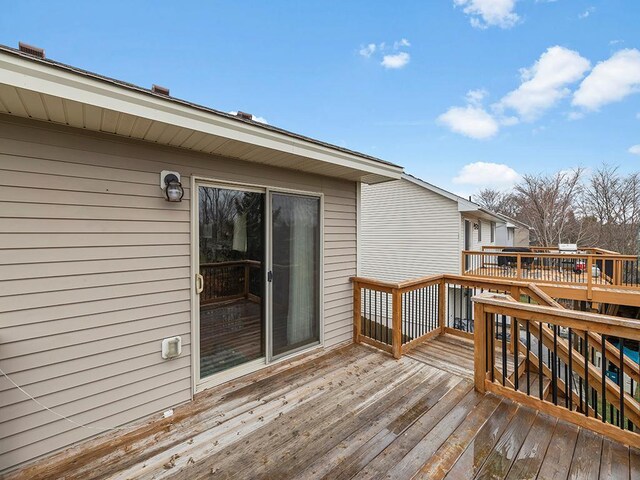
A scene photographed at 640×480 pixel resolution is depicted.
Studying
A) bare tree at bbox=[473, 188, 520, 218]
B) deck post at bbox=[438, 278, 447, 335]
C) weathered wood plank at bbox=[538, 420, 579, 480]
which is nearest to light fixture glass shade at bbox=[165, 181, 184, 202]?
weathered wood plank at bbox=[538, 420, 579, 480]

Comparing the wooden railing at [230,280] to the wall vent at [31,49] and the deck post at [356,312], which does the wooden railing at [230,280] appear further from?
the wall vent at [31,49]

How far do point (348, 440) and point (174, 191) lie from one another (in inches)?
95.6

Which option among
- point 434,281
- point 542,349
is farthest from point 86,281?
point 542,349

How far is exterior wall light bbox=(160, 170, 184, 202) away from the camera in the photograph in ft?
8.13

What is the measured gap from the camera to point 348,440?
2100mm

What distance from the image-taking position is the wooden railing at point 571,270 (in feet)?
23.5

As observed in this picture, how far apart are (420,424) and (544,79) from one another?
43.8 feet

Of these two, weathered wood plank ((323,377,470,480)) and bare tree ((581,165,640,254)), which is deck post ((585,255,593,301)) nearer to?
weathered wood plank ((323,377,470,480))

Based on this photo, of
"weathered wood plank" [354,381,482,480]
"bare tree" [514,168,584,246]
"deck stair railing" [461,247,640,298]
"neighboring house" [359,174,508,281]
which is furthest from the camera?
"bare tree" [514,168,584,246]

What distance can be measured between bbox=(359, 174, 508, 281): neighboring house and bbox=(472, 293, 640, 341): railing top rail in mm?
6646

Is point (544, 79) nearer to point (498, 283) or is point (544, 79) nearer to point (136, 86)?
point (498, 283)

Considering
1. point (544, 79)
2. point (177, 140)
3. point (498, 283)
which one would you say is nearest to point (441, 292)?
point (498, 283)

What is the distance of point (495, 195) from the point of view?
2734 centimetres

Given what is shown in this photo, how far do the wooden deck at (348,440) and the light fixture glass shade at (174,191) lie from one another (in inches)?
73.5
